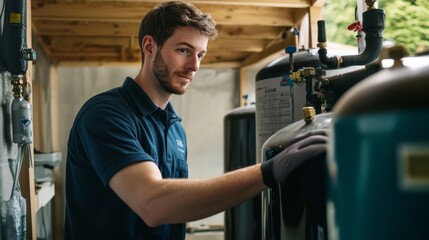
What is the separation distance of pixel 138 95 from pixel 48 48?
9.68ft

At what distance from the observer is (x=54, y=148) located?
436 centimetres

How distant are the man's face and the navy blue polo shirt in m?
0.09

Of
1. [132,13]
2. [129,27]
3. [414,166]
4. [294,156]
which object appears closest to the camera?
[414,166]

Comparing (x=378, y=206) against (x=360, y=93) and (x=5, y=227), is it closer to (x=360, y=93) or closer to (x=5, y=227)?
(x=360, y=93)

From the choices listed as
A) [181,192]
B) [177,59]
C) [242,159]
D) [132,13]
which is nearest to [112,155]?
[181,192]

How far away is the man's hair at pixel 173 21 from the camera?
1.40m

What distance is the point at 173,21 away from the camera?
1396mm

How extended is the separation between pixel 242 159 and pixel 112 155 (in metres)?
1.58

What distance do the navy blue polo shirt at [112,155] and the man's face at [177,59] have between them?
0.09 meters

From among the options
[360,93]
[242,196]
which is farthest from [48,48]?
[360,93]

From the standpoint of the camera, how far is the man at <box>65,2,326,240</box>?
93 cm

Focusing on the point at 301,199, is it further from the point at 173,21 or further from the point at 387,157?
the point at 173,21

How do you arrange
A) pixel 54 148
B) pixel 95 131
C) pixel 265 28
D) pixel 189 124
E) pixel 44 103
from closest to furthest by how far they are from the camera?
pixel 95 131 < pixel 265 28 < pixel 44 103 < pixel 54 148 < pixel 189 124

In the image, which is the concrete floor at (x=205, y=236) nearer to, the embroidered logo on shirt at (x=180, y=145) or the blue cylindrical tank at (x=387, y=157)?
the embroidered logo on shirt at (x=180, y=145)
